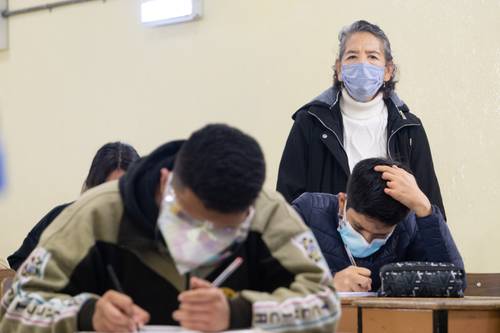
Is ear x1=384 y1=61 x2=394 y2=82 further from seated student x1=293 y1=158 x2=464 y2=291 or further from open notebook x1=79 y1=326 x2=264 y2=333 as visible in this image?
open notebook x1=79 y1=326 x2=264 y2=333

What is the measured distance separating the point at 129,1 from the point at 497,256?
2697mm

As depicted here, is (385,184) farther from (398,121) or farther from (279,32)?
(279,32)

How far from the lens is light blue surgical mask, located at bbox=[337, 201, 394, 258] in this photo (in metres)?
2.92

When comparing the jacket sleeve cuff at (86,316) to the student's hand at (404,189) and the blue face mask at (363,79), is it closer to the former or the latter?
Answer: the student's hand at (404,189)

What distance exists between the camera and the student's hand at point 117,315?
1.51 meters

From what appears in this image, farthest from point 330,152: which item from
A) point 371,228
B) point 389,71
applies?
point 371,228

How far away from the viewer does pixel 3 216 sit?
19.8 feet

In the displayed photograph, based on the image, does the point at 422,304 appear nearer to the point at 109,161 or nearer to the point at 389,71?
the point at 109,161

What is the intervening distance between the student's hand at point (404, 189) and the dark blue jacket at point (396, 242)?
4 centimetres

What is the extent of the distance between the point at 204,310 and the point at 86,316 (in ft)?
0.74

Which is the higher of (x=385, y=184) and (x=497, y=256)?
(x=385, y=184)

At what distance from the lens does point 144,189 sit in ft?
5.41

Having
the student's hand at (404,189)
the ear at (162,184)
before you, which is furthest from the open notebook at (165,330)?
the student's hand at (404,189)

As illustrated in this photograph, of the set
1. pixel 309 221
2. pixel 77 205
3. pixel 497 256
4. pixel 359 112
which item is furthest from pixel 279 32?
pixel 77 205
